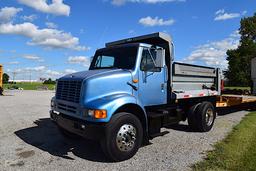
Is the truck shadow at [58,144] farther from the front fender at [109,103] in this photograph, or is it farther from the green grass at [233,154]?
the green grass at [233,154]

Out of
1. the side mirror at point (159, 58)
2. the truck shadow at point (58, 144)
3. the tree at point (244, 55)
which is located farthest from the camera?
the tree at point (244, 55)

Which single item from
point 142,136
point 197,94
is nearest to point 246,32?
point 197,94

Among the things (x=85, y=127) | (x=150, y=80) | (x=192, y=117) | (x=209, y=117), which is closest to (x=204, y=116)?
(x=192, y=117)

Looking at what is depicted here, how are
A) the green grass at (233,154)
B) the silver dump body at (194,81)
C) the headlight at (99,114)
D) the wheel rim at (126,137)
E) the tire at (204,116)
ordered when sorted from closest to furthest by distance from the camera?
1. the green grass at (233,154)
2. the headlight at (99,114)
3. the wheel rim at (126,137)
4. the silver dump body at (194,81)
5. the tire at (204,116)

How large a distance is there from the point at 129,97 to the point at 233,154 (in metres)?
2.50

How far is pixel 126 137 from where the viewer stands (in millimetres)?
5379

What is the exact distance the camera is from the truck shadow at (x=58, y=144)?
5709mm

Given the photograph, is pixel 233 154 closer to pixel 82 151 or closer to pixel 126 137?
pixel 126 137

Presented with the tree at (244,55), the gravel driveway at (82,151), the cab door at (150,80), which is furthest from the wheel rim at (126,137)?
the tree at (244,55)

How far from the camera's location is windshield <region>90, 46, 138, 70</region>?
6.22 meters

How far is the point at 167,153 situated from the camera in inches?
228

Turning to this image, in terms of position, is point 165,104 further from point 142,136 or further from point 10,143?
point 10,143

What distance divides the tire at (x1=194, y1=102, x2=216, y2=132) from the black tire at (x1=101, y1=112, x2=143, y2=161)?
307cm

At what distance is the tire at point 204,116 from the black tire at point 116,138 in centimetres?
307
